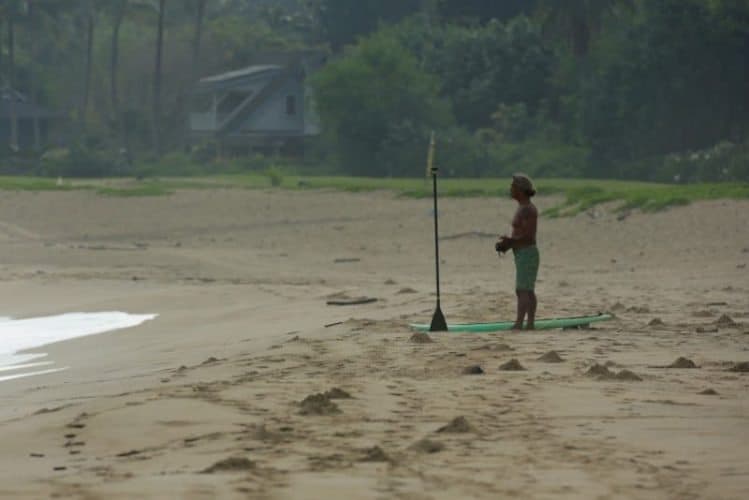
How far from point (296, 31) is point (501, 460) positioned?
73618 millimetres

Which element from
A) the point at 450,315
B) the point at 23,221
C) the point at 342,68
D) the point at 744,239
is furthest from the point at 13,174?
the point at 450,315

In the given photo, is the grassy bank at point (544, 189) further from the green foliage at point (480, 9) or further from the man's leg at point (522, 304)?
the green foliage at point (480, 9)

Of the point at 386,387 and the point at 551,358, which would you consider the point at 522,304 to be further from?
the point at 386,387

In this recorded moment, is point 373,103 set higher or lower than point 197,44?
lower

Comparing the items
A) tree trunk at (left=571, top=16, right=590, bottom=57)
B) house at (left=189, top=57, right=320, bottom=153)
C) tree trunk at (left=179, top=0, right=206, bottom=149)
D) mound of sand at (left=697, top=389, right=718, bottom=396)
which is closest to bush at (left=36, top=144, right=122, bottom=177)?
house at (left=189, top=57, right=320, bottom=153)

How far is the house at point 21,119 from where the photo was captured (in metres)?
68.5

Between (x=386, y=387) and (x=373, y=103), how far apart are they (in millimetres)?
41517

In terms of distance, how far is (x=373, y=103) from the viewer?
4928 cm

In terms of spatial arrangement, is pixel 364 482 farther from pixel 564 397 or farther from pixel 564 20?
pixel 564 20

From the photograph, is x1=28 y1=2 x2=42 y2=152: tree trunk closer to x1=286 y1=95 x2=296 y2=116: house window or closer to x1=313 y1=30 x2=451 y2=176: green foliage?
x1=286 y1=95 x2=296 y2=116: house window

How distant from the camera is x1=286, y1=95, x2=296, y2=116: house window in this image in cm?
6531

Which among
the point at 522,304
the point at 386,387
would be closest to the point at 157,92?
the point at 522,304

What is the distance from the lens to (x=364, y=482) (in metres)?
5.66

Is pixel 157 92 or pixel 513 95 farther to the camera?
pixel 157 92
